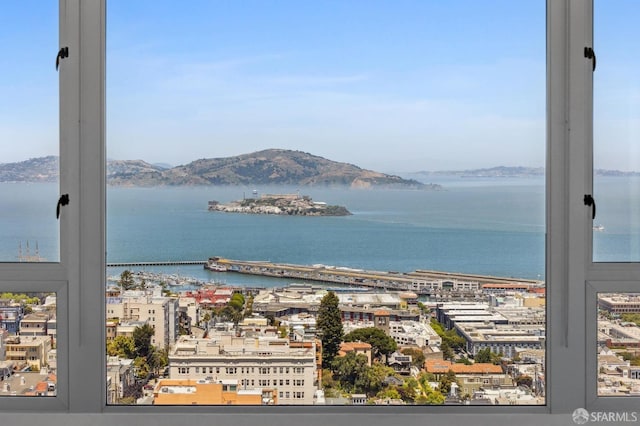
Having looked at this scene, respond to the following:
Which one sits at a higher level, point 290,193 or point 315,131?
point 315,131

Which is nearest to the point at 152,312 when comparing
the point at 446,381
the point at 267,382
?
the point at 267,382

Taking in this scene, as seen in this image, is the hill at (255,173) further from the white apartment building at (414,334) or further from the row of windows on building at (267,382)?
the row of windows on building at (267,382)

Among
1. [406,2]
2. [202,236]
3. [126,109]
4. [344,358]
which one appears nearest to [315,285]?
[344,358]

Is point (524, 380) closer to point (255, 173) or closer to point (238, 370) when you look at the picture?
point (238, 370)

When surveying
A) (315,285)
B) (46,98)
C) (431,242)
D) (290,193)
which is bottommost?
(315,285)

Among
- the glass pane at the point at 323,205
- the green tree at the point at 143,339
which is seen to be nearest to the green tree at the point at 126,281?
the glass pane at the point at 323,205

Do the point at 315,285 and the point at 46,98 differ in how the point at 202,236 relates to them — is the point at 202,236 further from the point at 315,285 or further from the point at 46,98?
the point at 46,98
